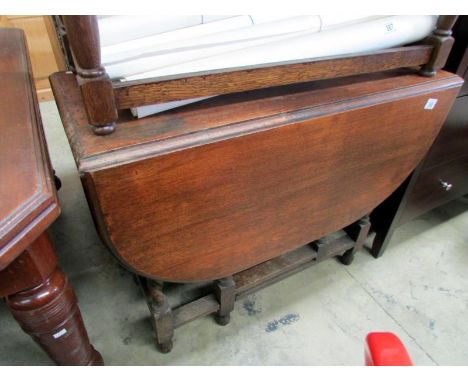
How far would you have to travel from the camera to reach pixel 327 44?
26.6 inches

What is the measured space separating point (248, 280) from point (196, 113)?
0.58m

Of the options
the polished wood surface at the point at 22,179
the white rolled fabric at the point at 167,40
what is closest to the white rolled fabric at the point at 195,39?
the white rolled fabric at the point at 167,40

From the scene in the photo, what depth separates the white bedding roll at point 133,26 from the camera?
568 millimetres

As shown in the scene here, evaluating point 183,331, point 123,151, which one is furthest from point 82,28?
point 183,331

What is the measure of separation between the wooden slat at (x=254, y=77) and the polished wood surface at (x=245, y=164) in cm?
5

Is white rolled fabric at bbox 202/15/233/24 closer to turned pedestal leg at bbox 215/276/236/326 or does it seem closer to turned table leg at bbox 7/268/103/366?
turned table leg at bbox 7/268/103/366

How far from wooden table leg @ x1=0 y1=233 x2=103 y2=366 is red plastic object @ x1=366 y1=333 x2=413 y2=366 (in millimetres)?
463

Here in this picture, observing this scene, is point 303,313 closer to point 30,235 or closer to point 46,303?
point 46,303

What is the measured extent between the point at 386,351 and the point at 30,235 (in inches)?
16.4

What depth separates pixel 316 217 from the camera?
0.87 metres

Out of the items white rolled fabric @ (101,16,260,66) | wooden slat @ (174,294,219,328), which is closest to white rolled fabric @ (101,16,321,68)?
white rolled fabric @ (101,16,260,66)

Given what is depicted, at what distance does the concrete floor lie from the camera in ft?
3.33

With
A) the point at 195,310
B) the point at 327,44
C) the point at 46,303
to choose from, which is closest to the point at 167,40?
the point at 327,44
